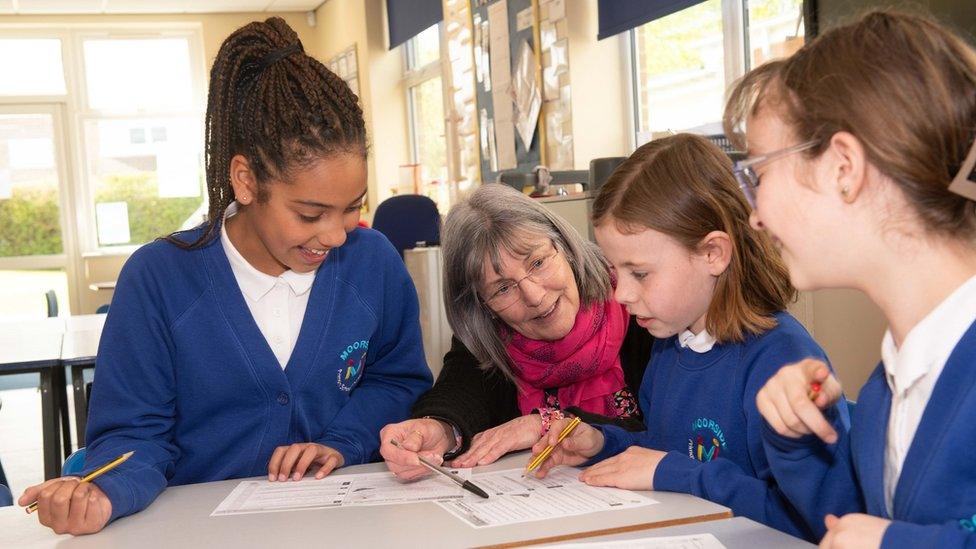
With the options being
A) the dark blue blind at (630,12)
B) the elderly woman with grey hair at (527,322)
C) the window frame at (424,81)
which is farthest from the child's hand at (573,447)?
the window frame at (424,81)

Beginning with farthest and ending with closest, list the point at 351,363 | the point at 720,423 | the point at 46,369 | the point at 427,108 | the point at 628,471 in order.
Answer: the point at 427,108
the point at 46,369
the point at 351,363
the point at 720,423
the point at 628,471

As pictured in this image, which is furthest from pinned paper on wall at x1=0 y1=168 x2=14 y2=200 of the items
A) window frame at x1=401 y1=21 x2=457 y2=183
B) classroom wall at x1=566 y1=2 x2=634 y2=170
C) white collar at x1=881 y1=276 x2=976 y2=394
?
white collar at x1=881 y1=276 x2=976 y2=394

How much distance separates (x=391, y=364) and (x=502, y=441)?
0.33 metres

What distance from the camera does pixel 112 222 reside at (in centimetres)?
868

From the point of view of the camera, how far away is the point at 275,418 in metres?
1.57

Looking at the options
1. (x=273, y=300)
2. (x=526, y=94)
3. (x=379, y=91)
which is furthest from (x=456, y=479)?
(x=379, y=91)

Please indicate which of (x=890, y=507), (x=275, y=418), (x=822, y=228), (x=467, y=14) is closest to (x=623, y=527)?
(x=890, y=507)

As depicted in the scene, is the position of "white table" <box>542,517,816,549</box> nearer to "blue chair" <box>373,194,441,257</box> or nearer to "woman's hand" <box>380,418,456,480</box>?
"woman's hand" <box>380,418,456,480</box>

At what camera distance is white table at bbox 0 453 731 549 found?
1.09 metres

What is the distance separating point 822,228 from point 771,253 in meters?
0.51

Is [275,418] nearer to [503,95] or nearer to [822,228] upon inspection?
[822,228]

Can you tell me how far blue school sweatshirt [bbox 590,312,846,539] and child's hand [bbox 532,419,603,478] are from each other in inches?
1.2

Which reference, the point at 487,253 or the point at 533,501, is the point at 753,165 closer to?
the point at 533,501

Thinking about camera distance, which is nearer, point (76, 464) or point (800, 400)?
point (800, 400)
